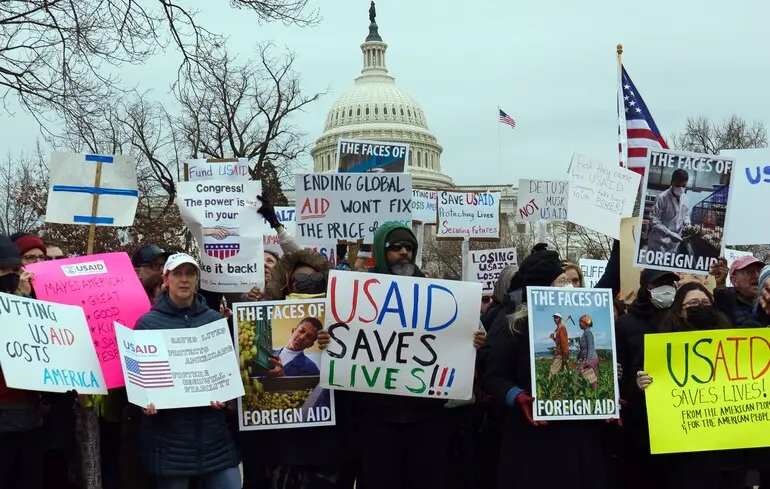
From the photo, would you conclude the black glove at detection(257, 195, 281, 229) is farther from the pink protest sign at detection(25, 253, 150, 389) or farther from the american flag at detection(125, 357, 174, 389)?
the american flag at detection(125, 357, 174, 389)

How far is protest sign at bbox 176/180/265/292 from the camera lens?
827 cm

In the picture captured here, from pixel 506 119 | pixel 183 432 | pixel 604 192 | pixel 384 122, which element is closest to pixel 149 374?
pixel 183 432

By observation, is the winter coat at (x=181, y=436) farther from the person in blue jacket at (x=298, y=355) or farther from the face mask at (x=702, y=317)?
the face mask at (x=702, y=317)

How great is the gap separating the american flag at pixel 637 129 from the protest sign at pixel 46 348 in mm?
5323

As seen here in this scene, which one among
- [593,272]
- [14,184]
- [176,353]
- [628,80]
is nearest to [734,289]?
[628,80]

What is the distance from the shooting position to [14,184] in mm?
34500

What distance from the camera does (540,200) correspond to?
15297 mm

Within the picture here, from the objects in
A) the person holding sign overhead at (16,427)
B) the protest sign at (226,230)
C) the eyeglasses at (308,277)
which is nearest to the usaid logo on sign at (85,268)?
the person holding sign overhead at (16,427)

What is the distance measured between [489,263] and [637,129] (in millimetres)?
4845

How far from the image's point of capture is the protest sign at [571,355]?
18.6ft

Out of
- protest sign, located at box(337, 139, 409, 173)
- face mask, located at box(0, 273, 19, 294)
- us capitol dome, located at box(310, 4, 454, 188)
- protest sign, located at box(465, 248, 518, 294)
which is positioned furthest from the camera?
us capitol dome, located at box(310, 4, 454, 188)

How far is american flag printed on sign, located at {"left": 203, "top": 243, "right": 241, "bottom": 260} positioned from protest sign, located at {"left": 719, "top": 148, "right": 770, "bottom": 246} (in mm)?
3964

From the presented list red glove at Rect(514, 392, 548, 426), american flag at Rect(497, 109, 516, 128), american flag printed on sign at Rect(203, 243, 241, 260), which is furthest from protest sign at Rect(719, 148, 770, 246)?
american flag at Rect(497, 109, 516, 128)

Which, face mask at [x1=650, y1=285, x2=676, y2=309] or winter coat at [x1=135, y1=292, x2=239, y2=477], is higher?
face mask at [x1=650, y1=285, x2=676, y2=309]
